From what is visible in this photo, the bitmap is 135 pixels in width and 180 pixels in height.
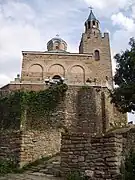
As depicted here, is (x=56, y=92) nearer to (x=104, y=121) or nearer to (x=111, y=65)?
(x=104, y=121)

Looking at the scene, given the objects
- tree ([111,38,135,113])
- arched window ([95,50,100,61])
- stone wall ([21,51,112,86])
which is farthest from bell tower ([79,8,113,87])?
tree ([111,38,135,113])

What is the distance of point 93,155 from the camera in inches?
306

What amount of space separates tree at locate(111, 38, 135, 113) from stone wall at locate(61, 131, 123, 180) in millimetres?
10837

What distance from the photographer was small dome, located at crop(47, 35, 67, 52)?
42531 mm

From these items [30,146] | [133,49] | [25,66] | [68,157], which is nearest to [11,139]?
[30,146]

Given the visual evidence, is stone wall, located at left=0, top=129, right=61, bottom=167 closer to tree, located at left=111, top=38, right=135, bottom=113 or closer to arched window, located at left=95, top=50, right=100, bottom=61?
tree, located at left=111, top=38, right=135, bottom=113

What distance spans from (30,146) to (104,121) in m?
15.2

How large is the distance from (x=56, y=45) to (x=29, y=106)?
21.3m

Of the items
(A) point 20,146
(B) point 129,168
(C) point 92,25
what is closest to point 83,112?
(A) point 20,146

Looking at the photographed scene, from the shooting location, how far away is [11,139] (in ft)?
32.7

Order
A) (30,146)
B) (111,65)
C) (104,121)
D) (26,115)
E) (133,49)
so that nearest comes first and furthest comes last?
(30,146)
(133,49)
(26,115)
(104,121)
(111,65)

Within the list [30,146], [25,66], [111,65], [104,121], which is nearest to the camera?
[30,146]

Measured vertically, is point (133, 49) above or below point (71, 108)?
above

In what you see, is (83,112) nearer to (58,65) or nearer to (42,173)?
(58,65)
